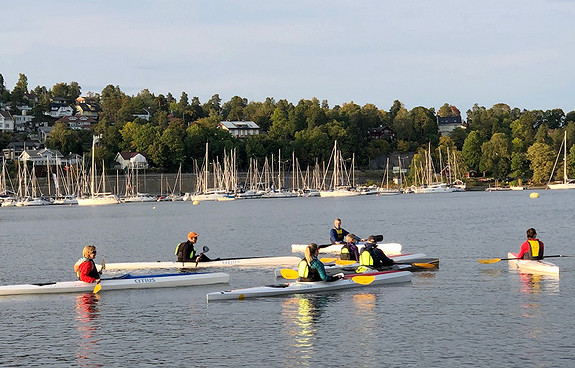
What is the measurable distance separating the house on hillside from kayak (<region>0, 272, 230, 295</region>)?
14912 centimetres

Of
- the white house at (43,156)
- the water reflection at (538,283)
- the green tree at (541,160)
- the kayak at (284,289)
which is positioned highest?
the white house at (43,156)

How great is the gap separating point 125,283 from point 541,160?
156299mm

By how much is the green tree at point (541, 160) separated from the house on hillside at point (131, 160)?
272 ft

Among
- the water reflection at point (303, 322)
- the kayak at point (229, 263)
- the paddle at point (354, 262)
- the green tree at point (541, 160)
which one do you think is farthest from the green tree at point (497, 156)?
the water reflection at point (303, 322)

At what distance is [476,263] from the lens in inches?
1558

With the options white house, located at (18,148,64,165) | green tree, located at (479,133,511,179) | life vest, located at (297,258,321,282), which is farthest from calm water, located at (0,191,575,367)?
green tree, located at (479,133,511,179)

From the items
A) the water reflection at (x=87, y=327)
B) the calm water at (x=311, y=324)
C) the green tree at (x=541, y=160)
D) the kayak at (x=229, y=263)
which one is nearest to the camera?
the calm water at (x=311, y=324)

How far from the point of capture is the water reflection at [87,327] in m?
21.2

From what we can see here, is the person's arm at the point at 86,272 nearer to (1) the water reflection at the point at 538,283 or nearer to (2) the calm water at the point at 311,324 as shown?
(2) the calm water at the point at 311,324

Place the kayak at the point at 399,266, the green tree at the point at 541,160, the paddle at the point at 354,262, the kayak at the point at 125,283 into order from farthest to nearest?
1. the green tree at the point at 541,160
2. the paddle at the point at 354,262
3. the kayak at the point at 399,266
4. the kayak at the point at 125,283

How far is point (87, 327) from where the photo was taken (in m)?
25.1

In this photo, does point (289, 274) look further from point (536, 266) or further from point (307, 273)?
point (536, 266)

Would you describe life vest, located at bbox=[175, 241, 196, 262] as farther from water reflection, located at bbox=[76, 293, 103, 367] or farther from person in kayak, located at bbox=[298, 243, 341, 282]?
person in kayak, located at bbox=[298, 243, 341, 282]

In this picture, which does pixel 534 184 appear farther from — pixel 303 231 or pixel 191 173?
pixel 303 231
